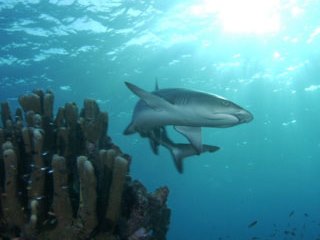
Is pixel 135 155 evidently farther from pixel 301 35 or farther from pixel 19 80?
pixel 301 35

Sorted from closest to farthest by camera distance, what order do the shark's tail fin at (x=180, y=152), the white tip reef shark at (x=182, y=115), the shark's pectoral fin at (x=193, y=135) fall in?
the white tip reef shark at (x=182, y=115) < the shark's pectoral fin at (x=193, y=135) < the shark's tail fin at (x=180, y=152)

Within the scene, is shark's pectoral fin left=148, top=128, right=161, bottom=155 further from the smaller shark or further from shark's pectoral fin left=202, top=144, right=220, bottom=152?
shark's pectoral fin left=202, top=144, right=220, bottom=152

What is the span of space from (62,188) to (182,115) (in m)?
2.96

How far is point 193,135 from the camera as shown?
25.1ft

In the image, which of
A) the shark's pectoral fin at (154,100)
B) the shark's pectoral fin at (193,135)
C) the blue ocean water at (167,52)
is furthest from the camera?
the blue ocean water at (167,52)

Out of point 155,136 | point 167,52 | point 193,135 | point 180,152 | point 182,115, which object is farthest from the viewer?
point 167,52

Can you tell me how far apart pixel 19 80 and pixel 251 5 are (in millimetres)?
17674

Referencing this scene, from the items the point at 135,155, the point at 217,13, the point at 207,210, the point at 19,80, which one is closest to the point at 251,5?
the point at 217,13

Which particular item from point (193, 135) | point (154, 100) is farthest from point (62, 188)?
point (193, 135)

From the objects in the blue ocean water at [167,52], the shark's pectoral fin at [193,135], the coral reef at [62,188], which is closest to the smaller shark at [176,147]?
the shark's pectoral fin at [193,135]

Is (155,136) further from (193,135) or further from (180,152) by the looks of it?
(193,135)

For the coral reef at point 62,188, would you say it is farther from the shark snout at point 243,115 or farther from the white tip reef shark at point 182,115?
the shark snout at point 243,115

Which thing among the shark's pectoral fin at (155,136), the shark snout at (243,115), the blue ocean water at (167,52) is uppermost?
the blue ocean water at (167,52)

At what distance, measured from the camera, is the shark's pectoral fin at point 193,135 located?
7.61 m
